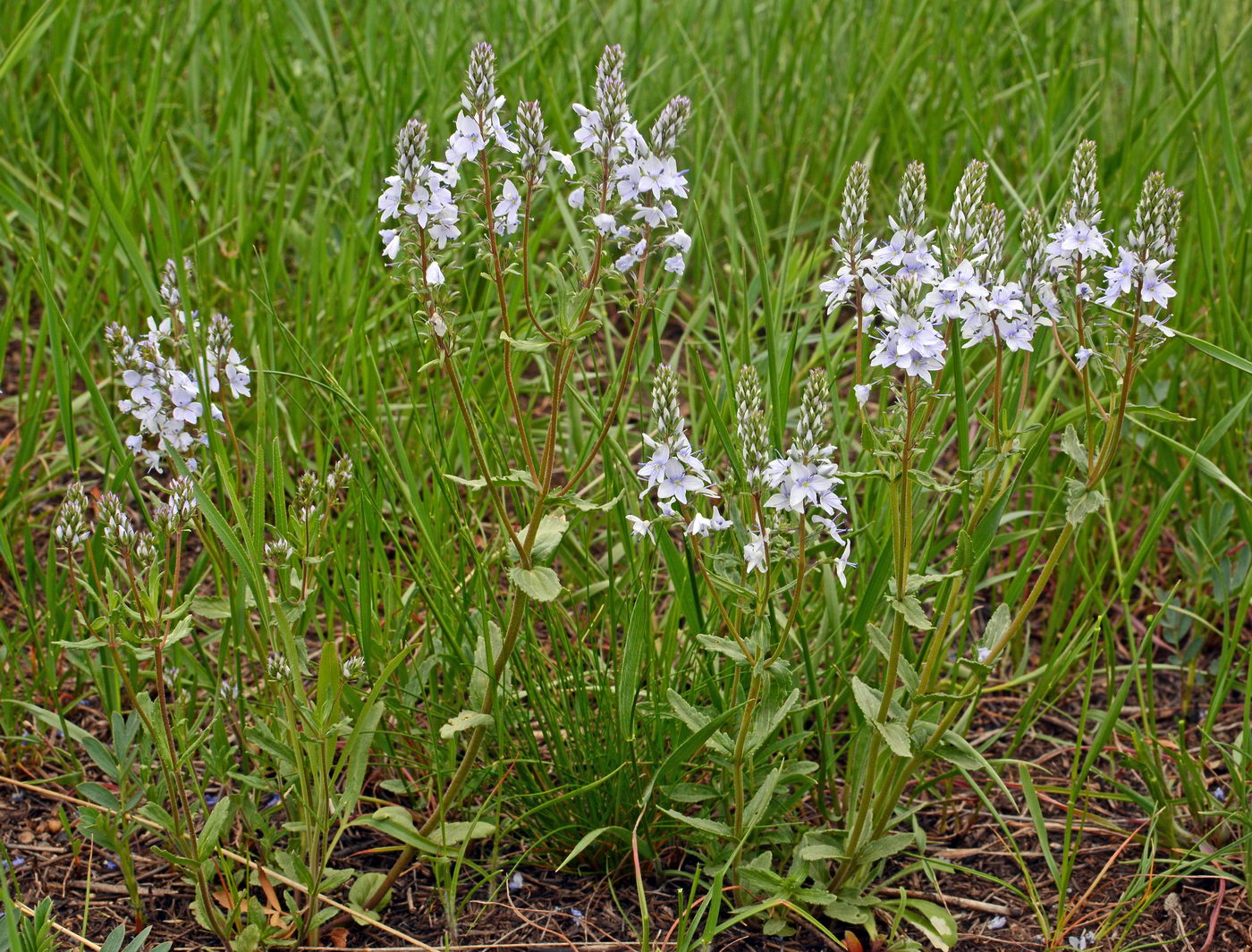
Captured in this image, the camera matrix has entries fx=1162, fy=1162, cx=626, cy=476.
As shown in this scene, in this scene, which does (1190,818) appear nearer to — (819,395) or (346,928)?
(819,395)

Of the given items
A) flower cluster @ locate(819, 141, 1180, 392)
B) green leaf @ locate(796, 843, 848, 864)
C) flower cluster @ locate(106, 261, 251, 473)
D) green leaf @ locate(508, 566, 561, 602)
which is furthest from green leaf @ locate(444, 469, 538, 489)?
green leaf @ locate(796, 843, 848, 864)

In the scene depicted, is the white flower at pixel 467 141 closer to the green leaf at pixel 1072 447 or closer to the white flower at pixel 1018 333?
the white flower at pixel 1018 333

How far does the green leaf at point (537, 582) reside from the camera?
6.93ft

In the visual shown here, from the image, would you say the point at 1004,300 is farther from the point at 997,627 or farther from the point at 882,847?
the point at 882,847

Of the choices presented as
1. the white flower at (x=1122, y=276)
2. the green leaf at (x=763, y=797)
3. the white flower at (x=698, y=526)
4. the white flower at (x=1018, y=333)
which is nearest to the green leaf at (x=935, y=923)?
the green leaf at (x=763, y=797)

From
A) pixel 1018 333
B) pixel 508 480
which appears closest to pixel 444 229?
pixel 508 480

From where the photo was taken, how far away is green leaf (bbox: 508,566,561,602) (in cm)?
211

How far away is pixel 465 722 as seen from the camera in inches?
86.9

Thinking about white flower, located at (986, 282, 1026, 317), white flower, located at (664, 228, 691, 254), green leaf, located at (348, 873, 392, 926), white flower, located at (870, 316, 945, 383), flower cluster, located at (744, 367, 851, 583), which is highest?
white flower, located at (664, 228, 691, 254)

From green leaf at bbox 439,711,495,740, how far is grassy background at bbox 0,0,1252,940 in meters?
0.19

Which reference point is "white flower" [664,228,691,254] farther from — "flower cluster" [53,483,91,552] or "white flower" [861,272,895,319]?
"flower cluster" [53,483,91,552]

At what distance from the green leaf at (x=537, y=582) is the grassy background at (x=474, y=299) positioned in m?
0.24

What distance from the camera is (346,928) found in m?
2.44

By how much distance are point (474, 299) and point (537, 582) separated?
2.13 meters
